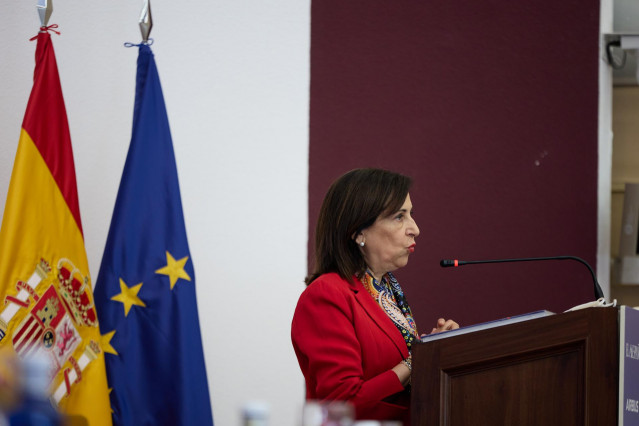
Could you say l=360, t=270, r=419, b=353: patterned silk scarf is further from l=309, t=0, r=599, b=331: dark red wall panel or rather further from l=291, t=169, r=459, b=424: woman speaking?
l=309, t=0, r=599, b=331: dark red wall panel

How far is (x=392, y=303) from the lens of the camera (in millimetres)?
2461

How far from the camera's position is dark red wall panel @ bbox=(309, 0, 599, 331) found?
11.6ft

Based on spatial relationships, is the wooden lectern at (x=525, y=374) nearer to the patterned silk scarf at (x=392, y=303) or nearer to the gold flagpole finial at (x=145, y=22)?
the patterned silk scarf at (x=392, y=303)

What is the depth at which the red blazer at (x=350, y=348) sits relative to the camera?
7.14ft

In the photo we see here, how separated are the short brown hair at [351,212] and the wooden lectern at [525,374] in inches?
19.8

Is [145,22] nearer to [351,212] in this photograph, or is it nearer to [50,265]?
[50,265]

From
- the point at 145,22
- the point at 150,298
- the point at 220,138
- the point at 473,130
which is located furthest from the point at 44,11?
the point at 473,130

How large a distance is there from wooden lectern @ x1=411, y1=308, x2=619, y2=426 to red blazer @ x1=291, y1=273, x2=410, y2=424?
0.74 feet

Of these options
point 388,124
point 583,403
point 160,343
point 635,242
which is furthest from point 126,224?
point 635,242

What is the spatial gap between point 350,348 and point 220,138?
159cm

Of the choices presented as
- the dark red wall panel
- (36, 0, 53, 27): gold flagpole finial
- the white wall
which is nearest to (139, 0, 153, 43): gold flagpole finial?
(36, 0, 53, 27): gold flagpole finial

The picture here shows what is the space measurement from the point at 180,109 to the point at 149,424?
4.37 ft

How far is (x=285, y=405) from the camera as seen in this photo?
11.5 feet

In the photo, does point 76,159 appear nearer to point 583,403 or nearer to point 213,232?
point 213,232
